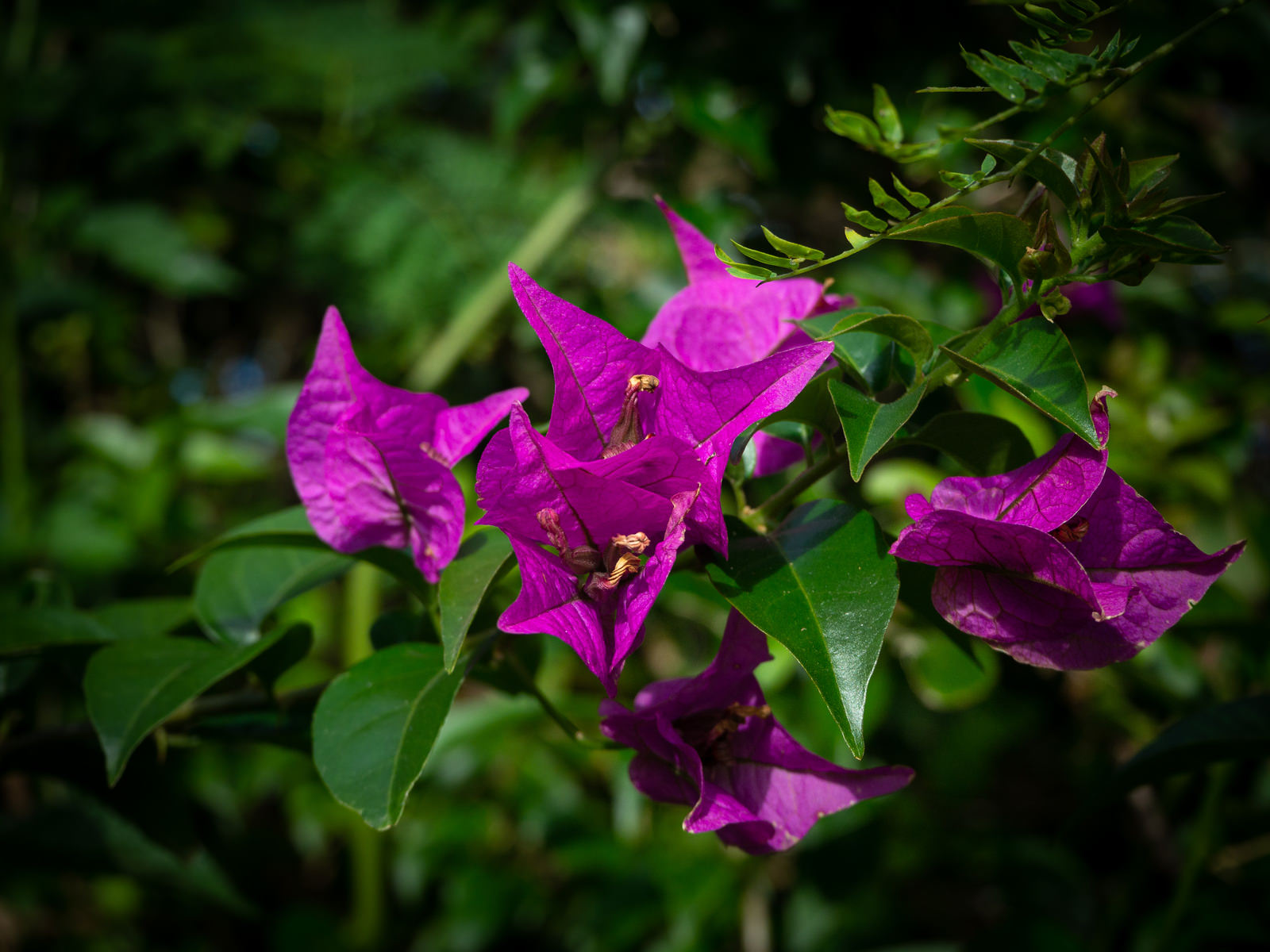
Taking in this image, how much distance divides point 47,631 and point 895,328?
421 millimetres

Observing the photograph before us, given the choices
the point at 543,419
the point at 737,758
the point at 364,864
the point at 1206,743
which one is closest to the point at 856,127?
the point at 737,758

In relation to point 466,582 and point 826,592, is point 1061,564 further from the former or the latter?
point 466,582

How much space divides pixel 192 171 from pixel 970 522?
2220 mm

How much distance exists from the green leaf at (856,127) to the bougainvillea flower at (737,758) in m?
0.17

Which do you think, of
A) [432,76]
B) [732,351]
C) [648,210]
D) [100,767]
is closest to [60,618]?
[100,767]

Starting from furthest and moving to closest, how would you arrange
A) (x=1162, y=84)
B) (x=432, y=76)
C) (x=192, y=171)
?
(x=192, y=171), (x=432, y=76), (x=1162, y=84)

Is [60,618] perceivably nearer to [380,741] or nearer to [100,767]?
[100,767]

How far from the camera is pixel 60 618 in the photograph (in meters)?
0.44

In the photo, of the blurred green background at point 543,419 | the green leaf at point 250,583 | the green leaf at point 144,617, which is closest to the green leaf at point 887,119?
the blurred green background at point 543,419

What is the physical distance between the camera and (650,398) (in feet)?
1.02

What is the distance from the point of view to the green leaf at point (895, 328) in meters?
0.30

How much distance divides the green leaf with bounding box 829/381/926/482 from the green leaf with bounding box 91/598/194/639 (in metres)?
0.38

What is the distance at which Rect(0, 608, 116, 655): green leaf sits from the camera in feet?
1.32

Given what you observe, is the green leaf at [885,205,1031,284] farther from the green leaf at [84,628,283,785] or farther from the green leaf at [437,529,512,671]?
the green leaf at [84,628,283,785]
